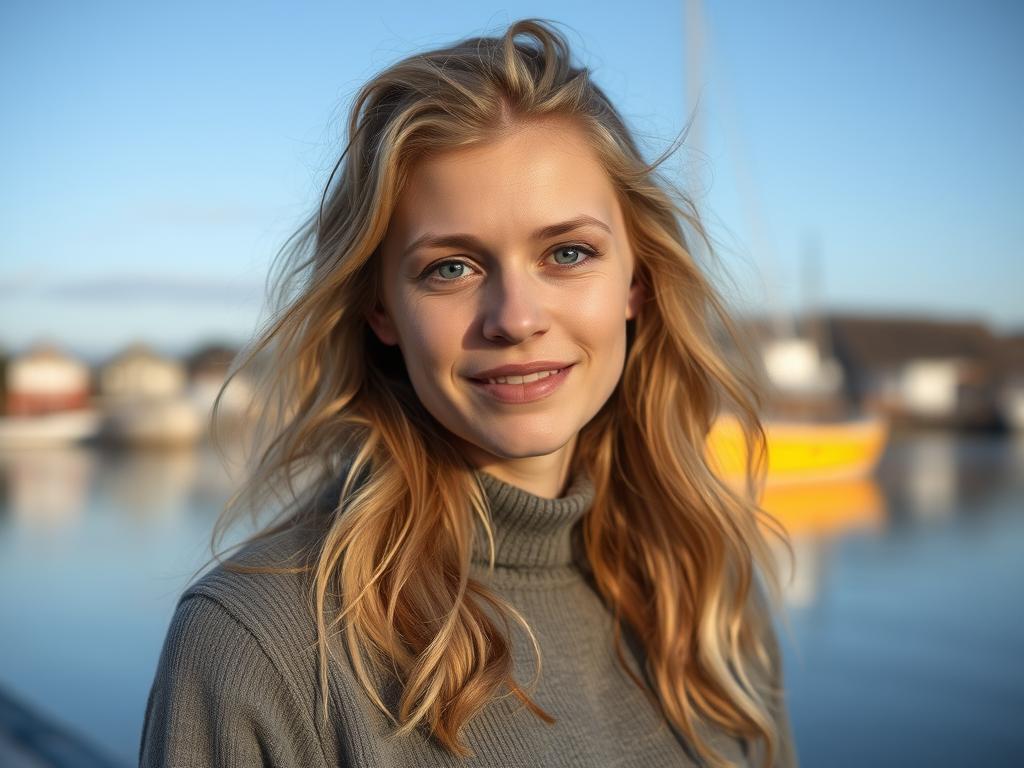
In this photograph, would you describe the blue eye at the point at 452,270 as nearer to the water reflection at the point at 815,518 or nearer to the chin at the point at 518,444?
the chin at the point at 518,444

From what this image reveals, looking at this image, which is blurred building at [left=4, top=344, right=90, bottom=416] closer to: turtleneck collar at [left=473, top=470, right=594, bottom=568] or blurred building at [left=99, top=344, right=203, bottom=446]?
blurred building at [left=99, top=344, right=203, bottom=446]

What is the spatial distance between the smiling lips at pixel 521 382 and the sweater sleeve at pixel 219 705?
1.37 ft

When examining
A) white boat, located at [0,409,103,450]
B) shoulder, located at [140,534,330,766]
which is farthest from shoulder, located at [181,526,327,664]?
white boat, located at [0,409,103,450]

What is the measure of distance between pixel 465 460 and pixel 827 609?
7.17 m

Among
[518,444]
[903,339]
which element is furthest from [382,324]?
[903,339]

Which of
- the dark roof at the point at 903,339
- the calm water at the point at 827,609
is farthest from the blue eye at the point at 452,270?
the dark roof at the point at 903,339

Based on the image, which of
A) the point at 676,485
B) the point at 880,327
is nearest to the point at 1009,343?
the point at 880,327

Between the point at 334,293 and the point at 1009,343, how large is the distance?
37.3 m

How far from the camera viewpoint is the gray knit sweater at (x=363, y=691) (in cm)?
108

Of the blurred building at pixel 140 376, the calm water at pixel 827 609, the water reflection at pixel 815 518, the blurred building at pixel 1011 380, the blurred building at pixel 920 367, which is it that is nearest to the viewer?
the calm water at pixel 827 609

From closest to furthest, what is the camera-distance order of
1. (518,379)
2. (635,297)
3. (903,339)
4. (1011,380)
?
(518,379), (635,297), (1011,380), (903,339)

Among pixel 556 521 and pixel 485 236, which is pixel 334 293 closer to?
pixel 485 236

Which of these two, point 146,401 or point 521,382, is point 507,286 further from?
point 146,401

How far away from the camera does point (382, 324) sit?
55.2 inches
